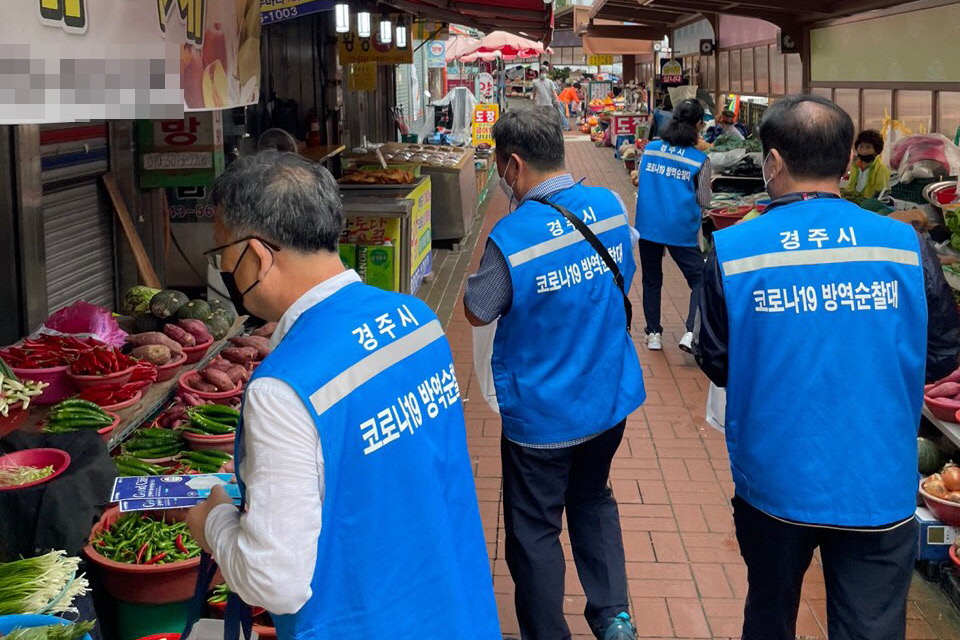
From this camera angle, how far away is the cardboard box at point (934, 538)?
15.5 feet

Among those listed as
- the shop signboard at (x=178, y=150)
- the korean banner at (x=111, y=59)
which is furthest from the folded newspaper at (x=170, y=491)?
the shop signboard at (x=178, y=150)

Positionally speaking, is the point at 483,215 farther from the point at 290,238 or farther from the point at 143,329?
the point at 290,238

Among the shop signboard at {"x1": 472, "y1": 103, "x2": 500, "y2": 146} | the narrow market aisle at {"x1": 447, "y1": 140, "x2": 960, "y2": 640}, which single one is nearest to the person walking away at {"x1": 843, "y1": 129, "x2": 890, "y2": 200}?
the narrow market aisle at {"x1": 447, "y1": 140, "x2": 960, "y2": 640}

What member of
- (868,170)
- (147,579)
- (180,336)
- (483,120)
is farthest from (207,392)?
(483,120)

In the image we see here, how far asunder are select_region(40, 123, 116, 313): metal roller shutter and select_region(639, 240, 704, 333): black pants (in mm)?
4126

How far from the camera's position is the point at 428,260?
11.3 m

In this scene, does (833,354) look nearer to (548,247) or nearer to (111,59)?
(548,247)

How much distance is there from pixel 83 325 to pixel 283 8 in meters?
3.01

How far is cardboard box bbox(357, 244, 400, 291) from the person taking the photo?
9.06 metres

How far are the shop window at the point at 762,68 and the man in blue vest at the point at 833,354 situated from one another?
37.8 feet

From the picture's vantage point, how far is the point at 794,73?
1241cm

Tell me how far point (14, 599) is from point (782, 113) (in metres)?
2.72

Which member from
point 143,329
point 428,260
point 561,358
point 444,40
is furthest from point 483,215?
point 561,358

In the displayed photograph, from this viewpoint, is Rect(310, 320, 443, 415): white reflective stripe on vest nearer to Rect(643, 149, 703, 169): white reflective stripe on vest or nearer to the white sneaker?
Rect(643, 149, 703, 169): white reflective stripe on vest
